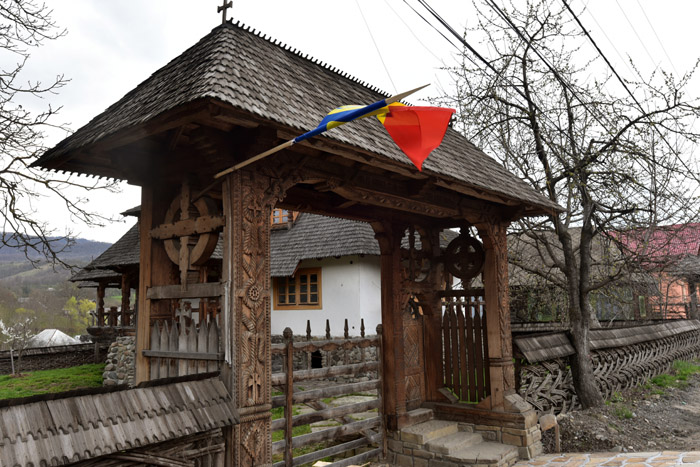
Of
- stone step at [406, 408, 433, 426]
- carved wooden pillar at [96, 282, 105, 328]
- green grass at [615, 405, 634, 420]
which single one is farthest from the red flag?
carved wooden pillar at [96, 282, 105, 328]

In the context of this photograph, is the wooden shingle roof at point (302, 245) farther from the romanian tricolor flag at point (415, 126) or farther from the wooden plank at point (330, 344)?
the romanian tricolor flag at point (415, 126)

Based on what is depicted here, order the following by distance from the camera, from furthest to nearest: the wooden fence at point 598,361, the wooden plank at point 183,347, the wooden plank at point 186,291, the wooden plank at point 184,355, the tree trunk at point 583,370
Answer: the tree trunk at point 583,370 → the wooden fence at point 598,361 → the wooden plank at point 183,347 → the wooden plank at point 186,291 → the wooden plank at point 184,355

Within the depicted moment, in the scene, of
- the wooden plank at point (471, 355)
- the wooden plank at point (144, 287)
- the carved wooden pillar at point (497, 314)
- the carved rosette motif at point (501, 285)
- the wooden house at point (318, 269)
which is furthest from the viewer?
the wooden house at point (318, 269)

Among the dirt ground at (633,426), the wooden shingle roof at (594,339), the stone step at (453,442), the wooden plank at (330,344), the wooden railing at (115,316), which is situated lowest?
the dirt ground at (633,426)

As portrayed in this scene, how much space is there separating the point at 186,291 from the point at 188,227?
1.87 ft

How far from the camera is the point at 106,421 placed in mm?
3162

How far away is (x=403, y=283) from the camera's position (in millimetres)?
7734

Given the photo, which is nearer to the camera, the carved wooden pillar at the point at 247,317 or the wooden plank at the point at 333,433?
the carved wooden pillar at the point at 247,317

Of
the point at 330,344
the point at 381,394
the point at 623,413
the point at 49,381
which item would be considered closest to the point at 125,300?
the point at 49,381

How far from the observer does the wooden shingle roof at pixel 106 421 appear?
2795 mm

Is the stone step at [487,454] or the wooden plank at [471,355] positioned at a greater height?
the wooden plank at [471,355]

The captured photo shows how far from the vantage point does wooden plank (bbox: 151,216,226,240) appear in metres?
4.28

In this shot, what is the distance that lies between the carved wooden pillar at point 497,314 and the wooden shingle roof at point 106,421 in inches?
181

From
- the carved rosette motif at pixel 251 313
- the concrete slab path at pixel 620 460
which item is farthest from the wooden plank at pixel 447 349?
the carved rosette motif at pixel 251 313
